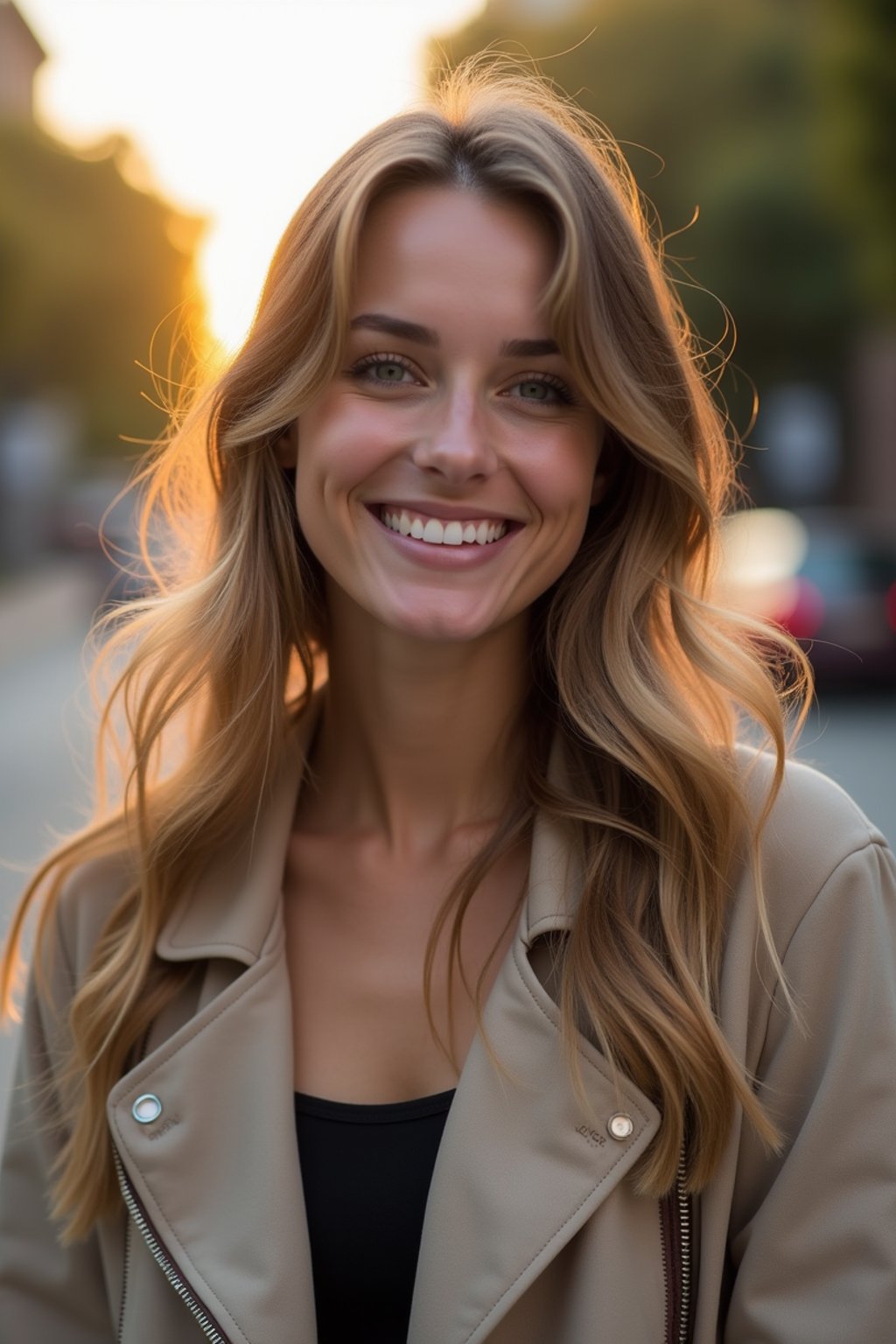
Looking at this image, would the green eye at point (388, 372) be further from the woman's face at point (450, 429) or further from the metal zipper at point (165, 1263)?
the metal zipper at point (165, 1263)

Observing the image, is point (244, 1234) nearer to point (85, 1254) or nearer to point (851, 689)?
point (85, 1254)

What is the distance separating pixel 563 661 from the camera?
104 inches

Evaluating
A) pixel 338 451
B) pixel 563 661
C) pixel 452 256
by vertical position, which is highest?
pixel 452 256

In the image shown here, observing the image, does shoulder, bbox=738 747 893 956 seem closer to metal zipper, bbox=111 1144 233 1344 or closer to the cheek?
the cheek

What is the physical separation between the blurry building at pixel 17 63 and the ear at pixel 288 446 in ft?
120

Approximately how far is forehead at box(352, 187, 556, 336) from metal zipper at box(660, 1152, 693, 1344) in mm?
1276

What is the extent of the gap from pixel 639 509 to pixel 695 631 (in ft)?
0.73

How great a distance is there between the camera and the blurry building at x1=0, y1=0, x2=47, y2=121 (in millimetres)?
36688

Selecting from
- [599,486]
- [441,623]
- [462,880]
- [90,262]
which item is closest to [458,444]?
[441,623]

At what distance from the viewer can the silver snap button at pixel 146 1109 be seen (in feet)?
8.11

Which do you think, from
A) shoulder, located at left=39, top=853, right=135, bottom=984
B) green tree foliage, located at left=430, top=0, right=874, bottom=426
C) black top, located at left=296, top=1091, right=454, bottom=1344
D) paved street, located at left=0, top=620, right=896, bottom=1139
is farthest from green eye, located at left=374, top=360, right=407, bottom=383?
green tree foliage, located at left=430, top=0, right=874, bottom=426

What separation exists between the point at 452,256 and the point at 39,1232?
5.68 feet

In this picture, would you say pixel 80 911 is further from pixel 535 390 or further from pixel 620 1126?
pixel 535 390

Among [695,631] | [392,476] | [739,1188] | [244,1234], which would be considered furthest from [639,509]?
[244,1234]
